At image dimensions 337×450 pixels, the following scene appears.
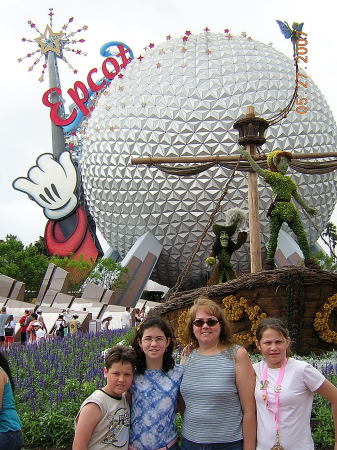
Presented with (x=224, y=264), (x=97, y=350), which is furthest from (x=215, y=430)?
(x=97, y=350)

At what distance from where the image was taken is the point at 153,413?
3262 mm

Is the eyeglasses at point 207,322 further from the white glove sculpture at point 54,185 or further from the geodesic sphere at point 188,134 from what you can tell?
the white glove sculpture at point 54,185

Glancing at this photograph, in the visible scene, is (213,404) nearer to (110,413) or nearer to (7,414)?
(110,413)

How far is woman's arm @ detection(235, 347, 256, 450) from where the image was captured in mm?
3225

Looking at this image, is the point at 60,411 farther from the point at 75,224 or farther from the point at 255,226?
the point at 75,224

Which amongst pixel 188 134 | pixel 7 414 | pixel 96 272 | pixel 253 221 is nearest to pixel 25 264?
pixel 96 272

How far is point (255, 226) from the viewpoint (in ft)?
32.4

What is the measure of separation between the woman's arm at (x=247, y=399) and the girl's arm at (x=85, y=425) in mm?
864

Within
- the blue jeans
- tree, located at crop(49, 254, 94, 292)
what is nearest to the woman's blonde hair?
the blue jeans

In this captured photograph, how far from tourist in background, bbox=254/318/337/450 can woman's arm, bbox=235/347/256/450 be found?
0.12ft

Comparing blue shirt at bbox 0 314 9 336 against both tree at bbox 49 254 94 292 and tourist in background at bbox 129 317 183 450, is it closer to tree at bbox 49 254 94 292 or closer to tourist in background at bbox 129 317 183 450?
tourist in background at bbox 129 317 183 450

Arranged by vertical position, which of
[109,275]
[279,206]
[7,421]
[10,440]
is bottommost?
[10,440]

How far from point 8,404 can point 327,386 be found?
1999 mm

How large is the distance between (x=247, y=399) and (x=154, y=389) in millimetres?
569
